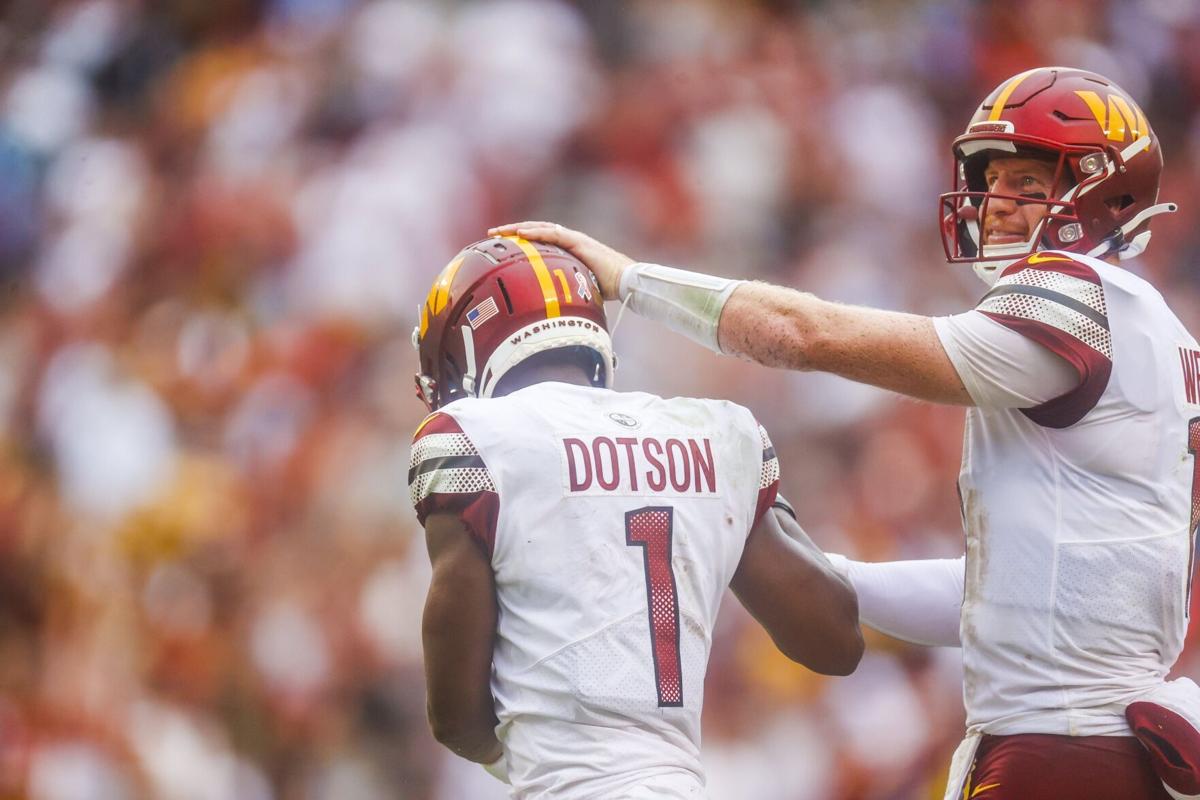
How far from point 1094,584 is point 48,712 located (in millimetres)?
5712

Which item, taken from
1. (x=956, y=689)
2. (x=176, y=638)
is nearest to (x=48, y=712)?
(x=176, y=638)

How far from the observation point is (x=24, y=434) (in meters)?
8.30

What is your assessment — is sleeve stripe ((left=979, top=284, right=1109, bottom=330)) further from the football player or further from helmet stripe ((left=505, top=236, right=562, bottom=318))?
helmet stripe ((left=505, top=236, right=562, bottom=318))

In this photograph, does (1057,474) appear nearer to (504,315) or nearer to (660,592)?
(660,592)

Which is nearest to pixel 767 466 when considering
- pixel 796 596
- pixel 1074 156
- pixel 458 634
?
pixel 796 596

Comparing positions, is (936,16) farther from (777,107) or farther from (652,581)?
(652,581)

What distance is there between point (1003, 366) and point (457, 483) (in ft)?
3.52

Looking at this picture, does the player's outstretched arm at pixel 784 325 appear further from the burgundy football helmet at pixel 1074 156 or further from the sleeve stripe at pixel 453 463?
the sleeve stripe at pixel 453 463

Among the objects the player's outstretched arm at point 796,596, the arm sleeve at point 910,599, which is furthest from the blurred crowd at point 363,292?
the player's outstretched arm at point 796,596

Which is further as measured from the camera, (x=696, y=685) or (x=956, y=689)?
(x=956, y=689)

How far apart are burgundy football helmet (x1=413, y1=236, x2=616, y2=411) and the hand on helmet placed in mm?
22

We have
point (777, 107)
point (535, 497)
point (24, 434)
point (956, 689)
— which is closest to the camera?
point (535, 497)

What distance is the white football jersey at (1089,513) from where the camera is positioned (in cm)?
306

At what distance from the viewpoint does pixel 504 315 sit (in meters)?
3.23
